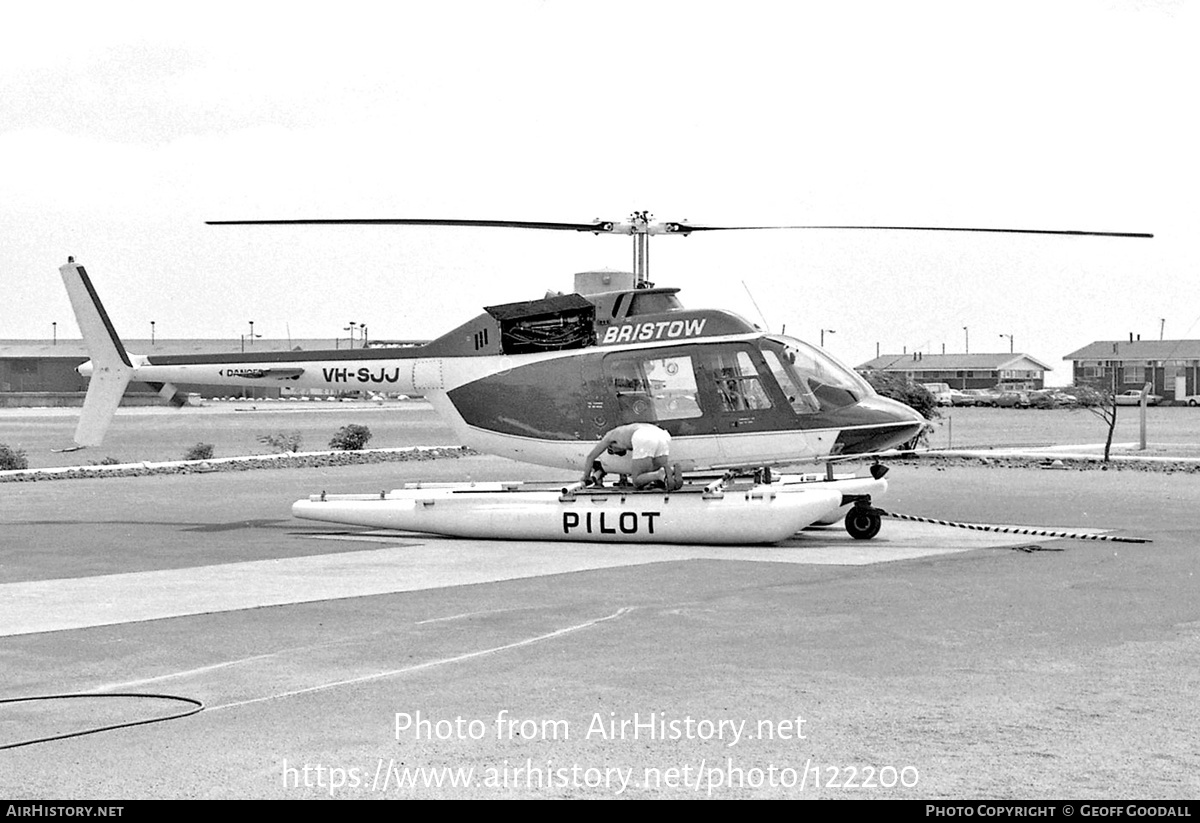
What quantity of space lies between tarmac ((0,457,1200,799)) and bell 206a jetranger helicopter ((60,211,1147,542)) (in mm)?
664

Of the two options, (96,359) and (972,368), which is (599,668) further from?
(972,368)

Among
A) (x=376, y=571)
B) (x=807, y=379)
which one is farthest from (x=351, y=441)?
(x=376, y=571)

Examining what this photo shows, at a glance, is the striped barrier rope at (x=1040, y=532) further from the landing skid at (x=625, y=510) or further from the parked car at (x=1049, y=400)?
the parked car at (x=1049, y=400)

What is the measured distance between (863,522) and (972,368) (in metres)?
153

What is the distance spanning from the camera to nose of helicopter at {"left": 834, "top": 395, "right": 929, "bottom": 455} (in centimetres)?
1869

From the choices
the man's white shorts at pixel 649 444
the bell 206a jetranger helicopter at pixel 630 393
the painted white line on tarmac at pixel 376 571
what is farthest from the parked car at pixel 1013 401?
the man's white shorts at pixel 649 444

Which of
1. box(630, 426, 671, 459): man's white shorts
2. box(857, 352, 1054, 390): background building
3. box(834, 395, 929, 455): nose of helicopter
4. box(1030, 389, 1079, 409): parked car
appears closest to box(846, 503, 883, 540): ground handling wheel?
box(834, 395, 929, 455): nose of helicopter

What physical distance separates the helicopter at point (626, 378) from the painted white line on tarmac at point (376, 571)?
1.50 metres

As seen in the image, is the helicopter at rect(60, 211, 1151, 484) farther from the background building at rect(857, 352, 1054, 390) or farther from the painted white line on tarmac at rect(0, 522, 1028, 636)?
the background building at rect(857, 352, 1054, 390)

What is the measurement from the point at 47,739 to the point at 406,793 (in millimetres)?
2217

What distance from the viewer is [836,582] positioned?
14.3 metres

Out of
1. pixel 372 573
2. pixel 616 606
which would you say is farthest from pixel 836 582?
pixel 372 573

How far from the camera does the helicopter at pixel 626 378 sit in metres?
18.9
